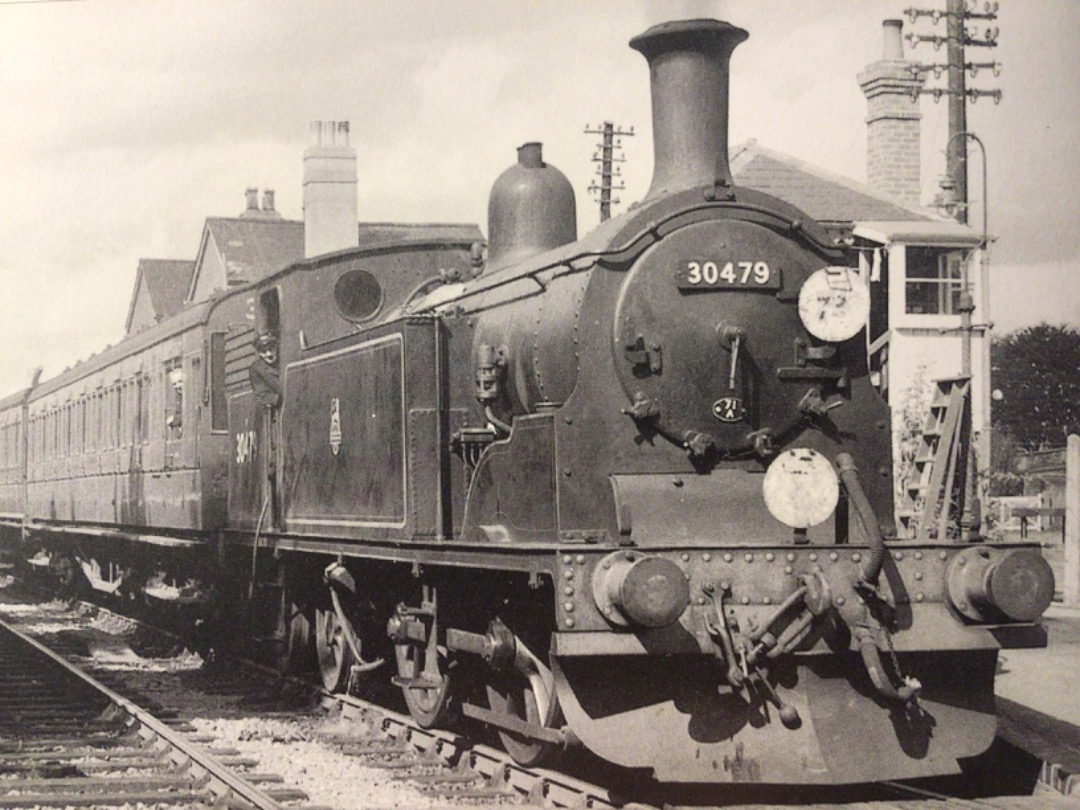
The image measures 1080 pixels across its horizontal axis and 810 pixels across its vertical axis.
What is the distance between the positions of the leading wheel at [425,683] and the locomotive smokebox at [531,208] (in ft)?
7.93

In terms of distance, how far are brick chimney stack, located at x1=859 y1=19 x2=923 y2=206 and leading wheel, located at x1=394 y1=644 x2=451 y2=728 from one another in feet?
39.0

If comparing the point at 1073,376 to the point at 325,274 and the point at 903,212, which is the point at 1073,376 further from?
the point at 325,274

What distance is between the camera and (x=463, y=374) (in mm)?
8500

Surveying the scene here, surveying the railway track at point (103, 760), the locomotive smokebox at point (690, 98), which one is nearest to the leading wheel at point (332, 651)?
the railway track at point (103, 760)

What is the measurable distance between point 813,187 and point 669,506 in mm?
20302

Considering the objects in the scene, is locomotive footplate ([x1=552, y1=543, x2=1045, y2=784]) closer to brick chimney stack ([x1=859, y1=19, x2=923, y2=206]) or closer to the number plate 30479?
the number plate 30479

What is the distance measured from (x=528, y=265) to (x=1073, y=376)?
70.0 feet

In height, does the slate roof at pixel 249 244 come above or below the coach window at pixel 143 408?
above

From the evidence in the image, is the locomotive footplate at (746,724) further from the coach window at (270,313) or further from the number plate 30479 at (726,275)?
the coach window at (270,313)

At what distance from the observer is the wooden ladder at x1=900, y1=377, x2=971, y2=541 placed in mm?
7383

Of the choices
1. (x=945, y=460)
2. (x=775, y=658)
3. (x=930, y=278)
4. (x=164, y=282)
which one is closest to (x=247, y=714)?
(x=775, y=658)

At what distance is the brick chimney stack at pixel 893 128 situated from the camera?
72.7 ft

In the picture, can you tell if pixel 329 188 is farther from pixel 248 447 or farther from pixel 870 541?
pixel 870 541

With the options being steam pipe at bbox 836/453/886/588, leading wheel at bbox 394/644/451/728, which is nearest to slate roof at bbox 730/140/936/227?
leading wheel at bbox 394/644/451/728
